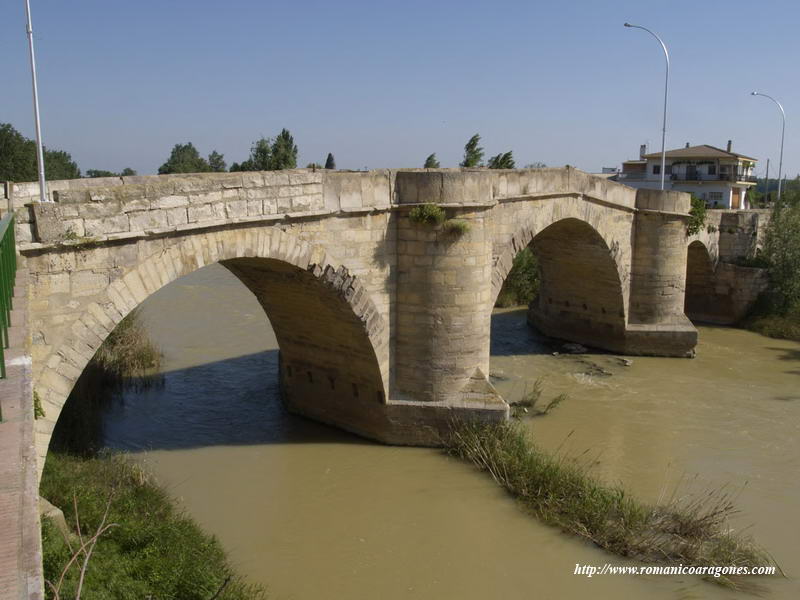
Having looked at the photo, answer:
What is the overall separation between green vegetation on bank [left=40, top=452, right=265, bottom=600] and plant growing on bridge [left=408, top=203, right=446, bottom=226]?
473 centimetres

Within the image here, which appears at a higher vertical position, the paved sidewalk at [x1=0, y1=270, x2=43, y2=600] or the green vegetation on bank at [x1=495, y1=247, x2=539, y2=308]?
the paved sidewalk at [x1=0, y1=270, x2=43, y2=600]

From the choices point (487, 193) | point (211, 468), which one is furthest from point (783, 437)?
point (211, 468)

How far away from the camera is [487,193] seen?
1048cm

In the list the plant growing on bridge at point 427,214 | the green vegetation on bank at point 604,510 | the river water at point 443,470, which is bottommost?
the river water at point 443,470

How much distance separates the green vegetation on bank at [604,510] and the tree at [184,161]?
39.6m

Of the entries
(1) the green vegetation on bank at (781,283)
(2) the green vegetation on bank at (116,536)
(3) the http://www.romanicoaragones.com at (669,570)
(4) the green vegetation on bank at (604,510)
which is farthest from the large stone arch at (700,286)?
(2) the green vegetation on bank at (116,536)

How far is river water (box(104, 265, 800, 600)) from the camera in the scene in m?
7.43

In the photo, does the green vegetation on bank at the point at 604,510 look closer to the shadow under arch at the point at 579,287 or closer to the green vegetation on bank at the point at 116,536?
the green vegetation on bank at the point at 116,536

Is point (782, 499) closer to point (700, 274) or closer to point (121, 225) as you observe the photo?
point (121, 225)

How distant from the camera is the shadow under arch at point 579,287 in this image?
51.9ft

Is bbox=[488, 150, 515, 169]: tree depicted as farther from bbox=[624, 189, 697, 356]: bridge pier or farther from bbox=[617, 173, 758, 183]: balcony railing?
bbox=[617, 173, 758, 183]: balcony railing

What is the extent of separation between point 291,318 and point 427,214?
2.72m

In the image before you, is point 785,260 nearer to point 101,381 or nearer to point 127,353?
point 127,353

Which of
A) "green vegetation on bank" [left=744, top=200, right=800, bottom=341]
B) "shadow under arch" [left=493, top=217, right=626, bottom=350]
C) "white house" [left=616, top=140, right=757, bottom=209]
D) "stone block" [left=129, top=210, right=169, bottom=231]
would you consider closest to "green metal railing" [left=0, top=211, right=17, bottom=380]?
"stone block" [left=129, top=210, right=169, bottom=231]
